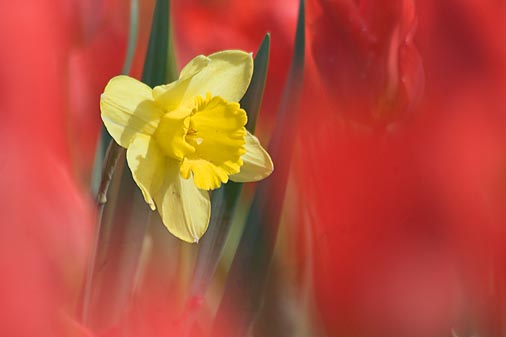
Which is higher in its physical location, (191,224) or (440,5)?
(440,5)

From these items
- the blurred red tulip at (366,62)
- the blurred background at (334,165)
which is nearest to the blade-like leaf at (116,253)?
the blurred background at (334,165)

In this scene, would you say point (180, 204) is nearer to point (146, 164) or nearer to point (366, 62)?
point (146, 164)

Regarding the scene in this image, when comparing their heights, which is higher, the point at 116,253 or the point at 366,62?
the point at 366,62

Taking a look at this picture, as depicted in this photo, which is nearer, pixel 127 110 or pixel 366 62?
pixel 127 110

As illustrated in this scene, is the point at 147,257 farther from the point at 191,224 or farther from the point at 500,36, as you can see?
the point at 500,36

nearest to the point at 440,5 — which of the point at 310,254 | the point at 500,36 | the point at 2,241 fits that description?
the point at 500,36

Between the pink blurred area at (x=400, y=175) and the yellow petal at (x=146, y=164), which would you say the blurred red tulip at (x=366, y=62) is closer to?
the pink blurred area at (x=400, y=175)

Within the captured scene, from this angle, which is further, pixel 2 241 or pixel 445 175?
pixel 445 175

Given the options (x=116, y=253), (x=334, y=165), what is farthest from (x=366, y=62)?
(x=116, y=253)

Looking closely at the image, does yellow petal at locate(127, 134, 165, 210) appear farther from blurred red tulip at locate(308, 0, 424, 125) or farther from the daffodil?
blurred red tulip at locate(308, 0, 424, 125)
